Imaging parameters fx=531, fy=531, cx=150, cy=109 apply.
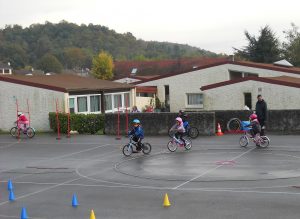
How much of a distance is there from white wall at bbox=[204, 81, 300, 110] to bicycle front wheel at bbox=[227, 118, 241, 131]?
7.57m

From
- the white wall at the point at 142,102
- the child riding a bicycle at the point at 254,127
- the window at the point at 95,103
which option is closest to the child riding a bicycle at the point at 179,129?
the child riding a bicycle at the point at 254,127

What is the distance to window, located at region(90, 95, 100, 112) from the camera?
38.3 metres

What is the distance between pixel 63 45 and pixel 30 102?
452ft

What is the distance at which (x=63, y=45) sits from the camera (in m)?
170

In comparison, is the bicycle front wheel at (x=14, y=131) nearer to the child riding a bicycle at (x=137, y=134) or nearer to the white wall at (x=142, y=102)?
the child riding a bicycle at (x=137, y=134)

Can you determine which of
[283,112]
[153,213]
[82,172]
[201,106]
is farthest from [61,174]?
[201,106]

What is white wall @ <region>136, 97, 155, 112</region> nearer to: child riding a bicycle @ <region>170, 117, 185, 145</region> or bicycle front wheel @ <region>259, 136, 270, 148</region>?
child riding a bicycle @ <region>170, 117, 185, 145</region>

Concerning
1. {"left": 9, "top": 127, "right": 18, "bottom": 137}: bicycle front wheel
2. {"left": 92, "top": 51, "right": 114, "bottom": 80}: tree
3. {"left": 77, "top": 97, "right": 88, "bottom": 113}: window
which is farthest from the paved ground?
{"left": 92, "top": 51, "right": 114, "bottom": 80}: tree

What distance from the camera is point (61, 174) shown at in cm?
1833

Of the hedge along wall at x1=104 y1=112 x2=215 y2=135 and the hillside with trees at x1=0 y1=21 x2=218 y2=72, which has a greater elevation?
the hillside with trees at x1=0 y1=21 x2=218 y2=72

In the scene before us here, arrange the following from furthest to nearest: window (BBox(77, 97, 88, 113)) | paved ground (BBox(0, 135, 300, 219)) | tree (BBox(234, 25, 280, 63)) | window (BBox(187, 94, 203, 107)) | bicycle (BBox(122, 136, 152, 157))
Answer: tree (BBox(234, 25, 280, 63)) → window (BBox(187, 94, 203, 107)) → window (BBox(77, 97, 88, 113)) → bicycle (BBox(122, 136, 152, 157)) → paved ground (BBox(0, 135, 300, 219))

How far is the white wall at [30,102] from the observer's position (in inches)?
1358

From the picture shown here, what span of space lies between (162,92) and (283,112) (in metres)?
24.8

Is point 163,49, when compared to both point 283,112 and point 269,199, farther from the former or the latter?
point 269,199
